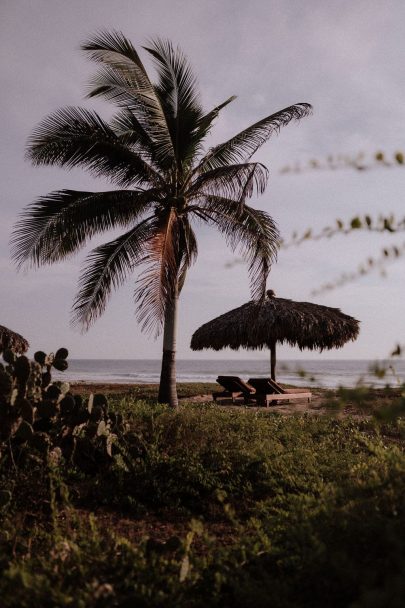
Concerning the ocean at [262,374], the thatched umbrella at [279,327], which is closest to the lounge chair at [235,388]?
the ocean at [262,374]

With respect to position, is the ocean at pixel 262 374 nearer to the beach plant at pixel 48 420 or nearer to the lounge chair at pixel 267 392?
the lounge chair at pixel 267 392

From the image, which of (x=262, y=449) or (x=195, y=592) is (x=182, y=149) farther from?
(x=195, y=592)

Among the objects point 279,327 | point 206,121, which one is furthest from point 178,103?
→ point 279,327

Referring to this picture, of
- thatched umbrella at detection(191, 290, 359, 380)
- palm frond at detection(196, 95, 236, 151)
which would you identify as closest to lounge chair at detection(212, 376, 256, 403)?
thatched umbrella at detection(191, 290, 359, 380)

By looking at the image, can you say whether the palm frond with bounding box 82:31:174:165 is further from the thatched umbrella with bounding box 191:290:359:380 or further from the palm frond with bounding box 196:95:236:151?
the thatched umbrella with bounding box 191:290:359:380

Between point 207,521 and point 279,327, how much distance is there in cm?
1140

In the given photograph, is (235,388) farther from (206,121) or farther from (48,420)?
(48,420)

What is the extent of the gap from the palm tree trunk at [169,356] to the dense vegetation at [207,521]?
165 inches

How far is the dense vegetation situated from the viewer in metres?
2.64

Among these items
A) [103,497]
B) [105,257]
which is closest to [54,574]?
[103,497]

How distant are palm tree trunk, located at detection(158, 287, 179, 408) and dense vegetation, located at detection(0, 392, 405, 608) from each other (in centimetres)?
418

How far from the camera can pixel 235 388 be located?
49.9ft

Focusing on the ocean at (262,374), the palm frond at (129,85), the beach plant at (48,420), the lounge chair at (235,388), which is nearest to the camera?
the ocean at (262,374)

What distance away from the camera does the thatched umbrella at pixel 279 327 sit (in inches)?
622
